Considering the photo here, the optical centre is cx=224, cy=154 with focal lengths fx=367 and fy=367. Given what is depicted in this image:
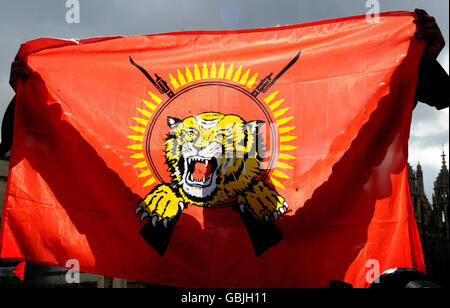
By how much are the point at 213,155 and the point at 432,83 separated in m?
3.04

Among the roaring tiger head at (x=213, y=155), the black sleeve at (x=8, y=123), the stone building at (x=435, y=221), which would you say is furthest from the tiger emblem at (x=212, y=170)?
the stone building at (x=435, y=221)

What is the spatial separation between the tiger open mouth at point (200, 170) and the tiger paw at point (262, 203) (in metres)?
0.51

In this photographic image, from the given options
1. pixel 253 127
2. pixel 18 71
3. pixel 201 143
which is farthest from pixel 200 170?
pixel 18 71

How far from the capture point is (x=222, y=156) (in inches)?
194

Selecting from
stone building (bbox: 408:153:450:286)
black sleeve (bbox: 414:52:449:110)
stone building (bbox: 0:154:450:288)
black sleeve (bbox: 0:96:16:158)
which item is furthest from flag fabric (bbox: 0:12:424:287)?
stone building (bbox: 408:153:450:286)

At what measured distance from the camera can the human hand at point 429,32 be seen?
445 centimetres

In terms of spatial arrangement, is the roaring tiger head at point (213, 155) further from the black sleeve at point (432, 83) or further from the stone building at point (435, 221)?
the stone building at point (435, 221)

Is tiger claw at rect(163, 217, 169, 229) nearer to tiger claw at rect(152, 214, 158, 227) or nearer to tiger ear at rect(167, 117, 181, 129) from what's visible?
tiger claw at rect(152, 214, 158, 227)

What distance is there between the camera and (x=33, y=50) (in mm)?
5434
